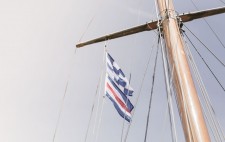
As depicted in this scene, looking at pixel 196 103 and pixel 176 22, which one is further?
pixel 176 22

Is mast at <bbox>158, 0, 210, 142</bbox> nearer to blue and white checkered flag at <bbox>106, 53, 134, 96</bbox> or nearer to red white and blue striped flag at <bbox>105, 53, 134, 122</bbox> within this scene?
blue and white checkered flag at <bbox>106, 53, 134, 96</bbox>

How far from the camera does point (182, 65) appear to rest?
7.53 m

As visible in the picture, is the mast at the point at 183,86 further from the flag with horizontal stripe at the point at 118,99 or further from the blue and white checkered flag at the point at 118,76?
the flag with horizontal stripe at the point at 118,99

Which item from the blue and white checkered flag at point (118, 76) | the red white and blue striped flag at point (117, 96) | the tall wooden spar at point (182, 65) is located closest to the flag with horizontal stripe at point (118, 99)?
the red white and blue striped flag at point (117, 96)

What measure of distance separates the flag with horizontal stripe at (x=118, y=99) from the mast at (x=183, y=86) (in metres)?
1.65

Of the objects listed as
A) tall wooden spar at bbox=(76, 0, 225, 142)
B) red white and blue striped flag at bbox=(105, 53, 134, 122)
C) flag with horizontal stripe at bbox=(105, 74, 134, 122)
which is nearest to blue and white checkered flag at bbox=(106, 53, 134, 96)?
red white and blue striped flag at bbox=(105, 53, 134, 122)

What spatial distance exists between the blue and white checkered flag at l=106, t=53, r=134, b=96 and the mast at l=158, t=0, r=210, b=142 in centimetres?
152

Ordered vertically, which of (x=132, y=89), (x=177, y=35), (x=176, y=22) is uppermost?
(x=176, y=22)

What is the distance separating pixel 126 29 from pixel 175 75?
133 inches

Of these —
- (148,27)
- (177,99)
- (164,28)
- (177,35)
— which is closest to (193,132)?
(177,99)

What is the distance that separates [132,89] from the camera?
29.3 ft

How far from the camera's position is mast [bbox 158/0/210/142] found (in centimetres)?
625

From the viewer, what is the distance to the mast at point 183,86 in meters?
6.25

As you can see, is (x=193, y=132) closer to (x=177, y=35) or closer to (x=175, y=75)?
(x=175, y=75)
